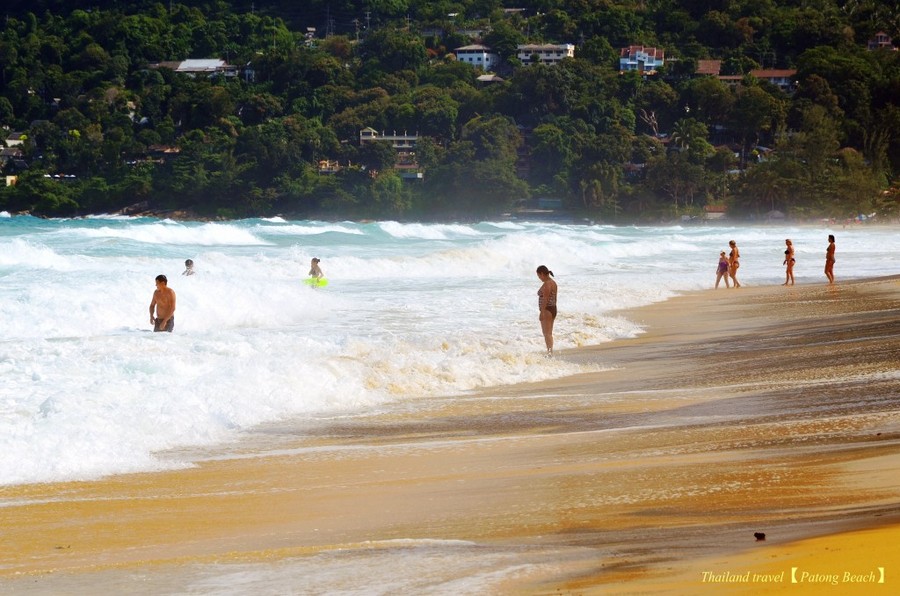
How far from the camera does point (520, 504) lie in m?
6.54

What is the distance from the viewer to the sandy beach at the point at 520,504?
502cm

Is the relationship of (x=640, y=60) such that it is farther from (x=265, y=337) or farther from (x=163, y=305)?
(x=265, y=337)

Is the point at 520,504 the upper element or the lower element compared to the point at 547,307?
lower

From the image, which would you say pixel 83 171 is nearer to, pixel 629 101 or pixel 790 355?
pixel 629 101

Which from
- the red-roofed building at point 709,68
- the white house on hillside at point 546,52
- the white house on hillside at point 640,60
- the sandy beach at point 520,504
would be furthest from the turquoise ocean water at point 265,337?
the white house on hillside at point 546,52

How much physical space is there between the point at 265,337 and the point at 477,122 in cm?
9164

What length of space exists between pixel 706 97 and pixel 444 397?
319 feet

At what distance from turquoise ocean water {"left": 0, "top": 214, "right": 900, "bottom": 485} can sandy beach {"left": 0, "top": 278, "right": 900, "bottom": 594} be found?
709mm

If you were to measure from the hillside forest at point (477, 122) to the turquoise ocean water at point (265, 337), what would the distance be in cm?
5246

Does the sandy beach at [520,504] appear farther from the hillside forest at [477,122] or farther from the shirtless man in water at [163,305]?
the hillside forest at [477,122]

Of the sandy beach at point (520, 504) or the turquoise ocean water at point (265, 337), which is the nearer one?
the sandy beach at point (520, 504)

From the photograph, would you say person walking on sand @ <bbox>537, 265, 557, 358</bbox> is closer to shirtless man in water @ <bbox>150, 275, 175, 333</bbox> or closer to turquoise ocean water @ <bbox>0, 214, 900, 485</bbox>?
turquoise ocean water @ <bbox>0, 214, 900, 485</bbox>

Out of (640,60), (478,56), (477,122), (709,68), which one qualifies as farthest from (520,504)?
(478,56)

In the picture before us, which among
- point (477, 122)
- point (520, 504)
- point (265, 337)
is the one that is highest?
point (477, 122)
